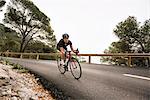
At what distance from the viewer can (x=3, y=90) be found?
24.0ft

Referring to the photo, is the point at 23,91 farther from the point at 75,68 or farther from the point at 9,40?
the point at 9,40

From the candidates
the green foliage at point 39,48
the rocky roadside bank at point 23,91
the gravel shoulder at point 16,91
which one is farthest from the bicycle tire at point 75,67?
the green foliage at point 39,48

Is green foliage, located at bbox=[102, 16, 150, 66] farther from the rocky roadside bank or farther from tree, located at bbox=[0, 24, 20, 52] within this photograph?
the rocky roadside bank

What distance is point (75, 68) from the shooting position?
1003cm

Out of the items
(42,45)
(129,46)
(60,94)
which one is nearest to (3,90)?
(60,94)

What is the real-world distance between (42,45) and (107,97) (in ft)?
166

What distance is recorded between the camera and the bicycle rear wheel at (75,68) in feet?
32.6

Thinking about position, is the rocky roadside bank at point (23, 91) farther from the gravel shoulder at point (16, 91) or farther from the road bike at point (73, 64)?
the road bike at point (73, 64)

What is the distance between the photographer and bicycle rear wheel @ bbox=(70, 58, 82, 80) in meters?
9.92

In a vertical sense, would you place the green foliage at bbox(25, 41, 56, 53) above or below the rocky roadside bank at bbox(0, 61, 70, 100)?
above

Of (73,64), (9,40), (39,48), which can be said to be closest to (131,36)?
(39,48)

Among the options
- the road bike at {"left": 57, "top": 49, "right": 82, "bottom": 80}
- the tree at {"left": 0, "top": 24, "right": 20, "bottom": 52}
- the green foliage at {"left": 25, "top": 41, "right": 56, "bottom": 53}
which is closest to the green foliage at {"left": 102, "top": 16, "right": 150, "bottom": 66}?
the green foliage at {"left": 25, "top": 41, "right": 56, "bottom": 53}

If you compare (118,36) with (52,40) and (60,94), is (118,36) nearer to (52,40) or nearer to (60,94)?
(52,40)

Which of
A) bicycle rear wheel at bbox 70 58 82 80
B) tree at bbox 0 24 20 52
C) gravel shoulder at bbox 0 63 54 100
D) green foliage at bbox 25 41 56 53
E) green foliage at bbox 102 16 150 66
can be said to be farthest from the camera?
tree at bbox 0 24 20 52
